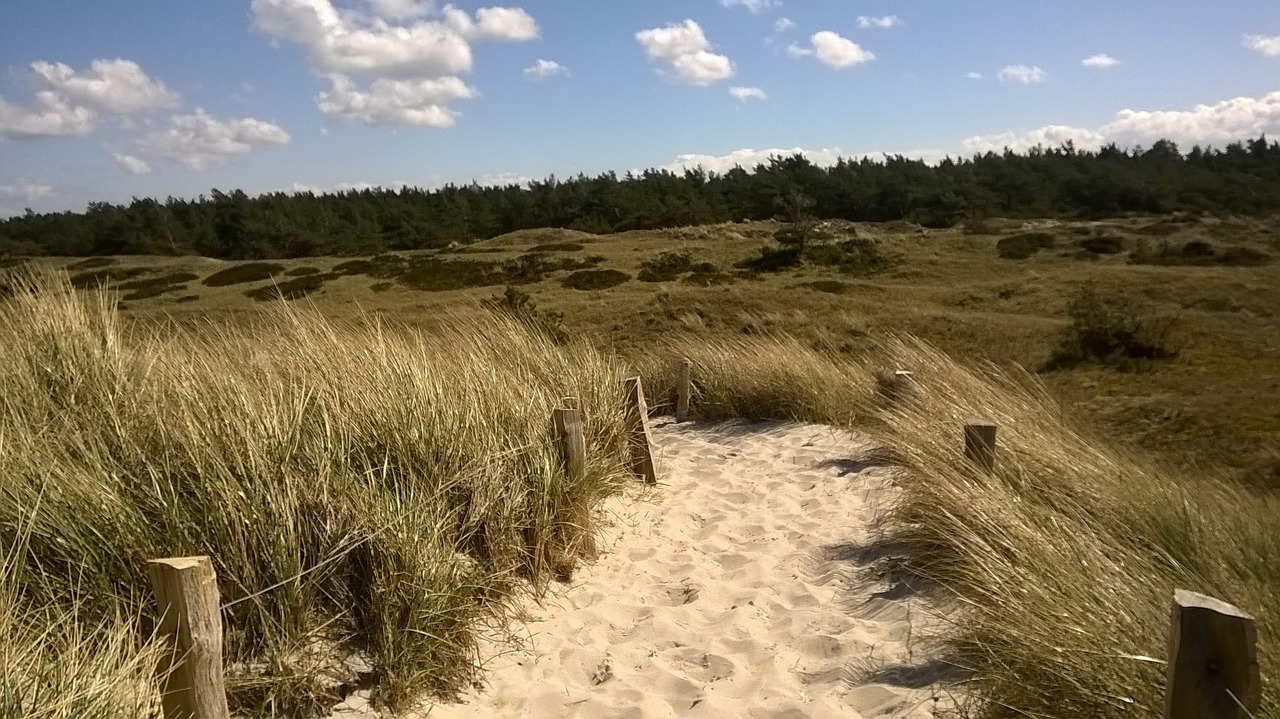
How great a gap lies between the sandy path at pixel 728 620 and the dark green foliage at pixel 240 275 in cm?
2163

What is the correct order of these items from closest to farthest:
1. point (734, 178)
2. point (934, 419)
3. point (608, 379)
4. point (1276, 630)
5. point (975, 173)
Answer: point (1276, 630) < point (934, 419) < point (608, 379) < point (975, 173) < point (734, 178)

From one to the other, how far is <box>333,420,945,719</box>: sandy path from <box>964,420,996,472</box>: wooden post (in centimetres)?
85

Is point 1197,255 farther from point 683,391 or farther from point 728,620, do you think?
point 728,620

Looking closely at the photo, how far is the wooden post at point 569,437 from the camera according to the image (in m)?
5.27

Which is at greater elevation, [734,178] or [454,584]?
[734,178]

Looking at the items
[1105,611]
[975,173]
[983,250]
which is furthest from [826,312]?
[975,173]

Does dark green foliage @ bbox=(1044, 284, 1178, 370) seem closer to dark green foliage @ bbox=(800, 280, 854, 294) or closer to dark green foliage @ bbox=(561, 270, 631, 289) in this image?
dark green foliage @ bbox=(800, 280, 854, 294)

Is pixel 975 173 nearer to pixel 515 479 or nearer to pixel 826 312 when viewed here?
pixel 826 312

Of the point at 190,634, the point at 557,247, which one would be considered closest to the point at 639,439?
the point at 190,634

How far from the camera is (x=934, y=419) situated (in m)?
6.18

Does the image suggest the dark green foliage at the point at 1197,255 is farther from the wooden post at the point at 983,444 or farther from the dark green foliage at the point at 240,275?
the dark green foliage at the point at 240,275

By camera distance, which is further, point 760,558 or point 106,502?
point 760,558

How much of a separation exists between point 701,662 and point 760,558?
1.35m

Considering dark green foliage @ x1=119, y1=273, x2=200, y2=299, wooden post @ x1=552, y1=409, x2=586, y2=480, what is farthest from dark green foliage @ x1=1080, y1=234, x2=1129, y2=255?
dark green foliage @ x1=119, y1=273, x2=200, y2=299
